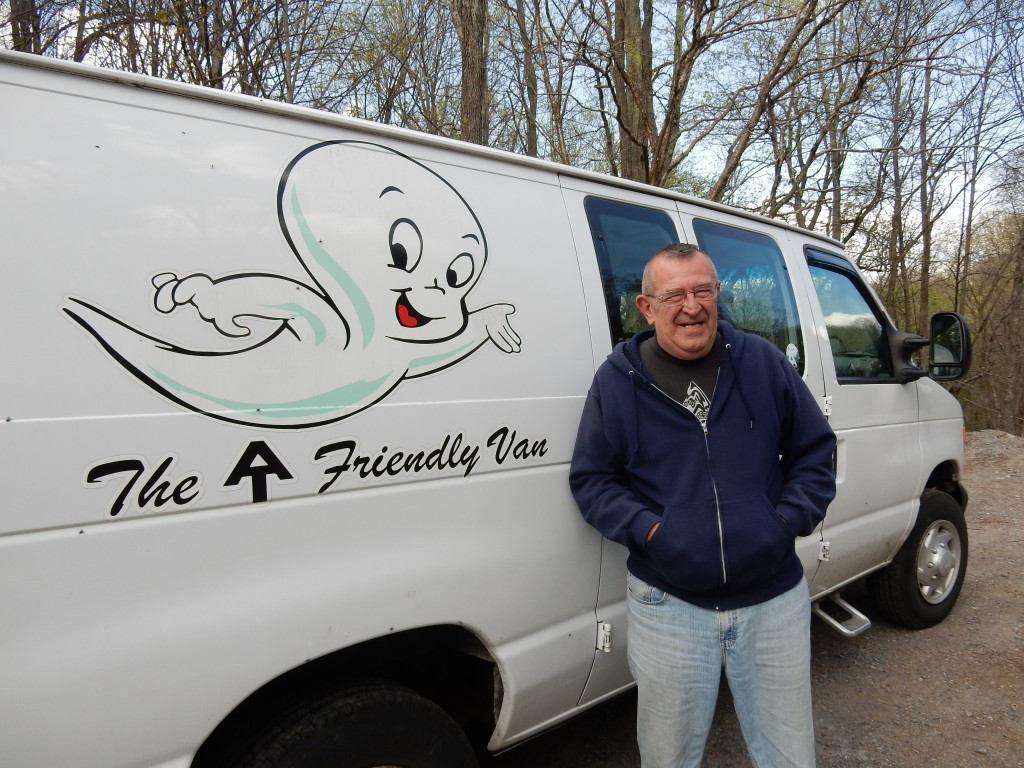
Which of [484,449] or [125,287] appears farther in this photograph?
[484,449]

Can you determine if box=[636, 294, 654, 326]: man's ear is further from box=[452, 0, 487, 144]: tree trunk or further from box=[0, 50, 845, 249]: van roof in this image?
box=[452, 0, 487, 144]: tree trunk

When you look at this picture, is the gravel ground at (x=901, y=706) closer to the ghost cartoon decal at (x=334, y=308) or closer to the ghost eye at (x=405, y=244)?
the ghost cartoon decal at (x=334, y=308)

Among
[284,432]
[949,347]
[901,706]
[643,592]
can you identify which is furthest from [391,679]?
[949,347]

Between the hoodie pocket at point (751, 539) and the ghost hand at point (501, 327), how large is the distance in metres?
0.71

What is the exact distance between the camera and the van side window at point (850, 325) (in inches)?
128

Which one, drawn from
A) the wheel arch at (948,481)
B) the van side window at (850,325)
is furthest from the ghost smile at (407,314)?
the wheel arch at (948,481)

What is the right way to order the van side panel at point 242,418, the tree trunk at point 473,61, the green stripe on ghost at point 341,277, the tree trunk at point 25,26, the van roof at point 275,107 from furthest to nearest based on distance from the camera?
→ the tree trunk at point 25,26 < the tree trunk at point 473,61 < the green stripe on ghost at point 341,277 < the van roof at point 275,107 < the van side panel at point 242,418

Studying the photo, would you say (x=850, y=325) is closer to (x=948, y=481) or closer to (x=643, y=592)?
(x=948, y=481)

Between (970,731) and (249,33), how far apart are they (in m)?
8.71

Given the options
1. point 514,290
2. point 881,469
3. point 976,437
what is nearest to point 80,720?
point 514,290

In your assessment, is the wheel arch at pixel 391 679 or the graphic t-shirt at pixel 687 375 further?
the graphic t-shirt at pixel 687 375

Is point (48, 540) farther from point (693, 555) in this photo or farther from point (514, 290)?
point (693, 555)

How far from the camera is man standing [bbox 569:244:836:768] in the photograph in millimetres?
1886

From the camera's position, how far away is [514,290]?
200cm
